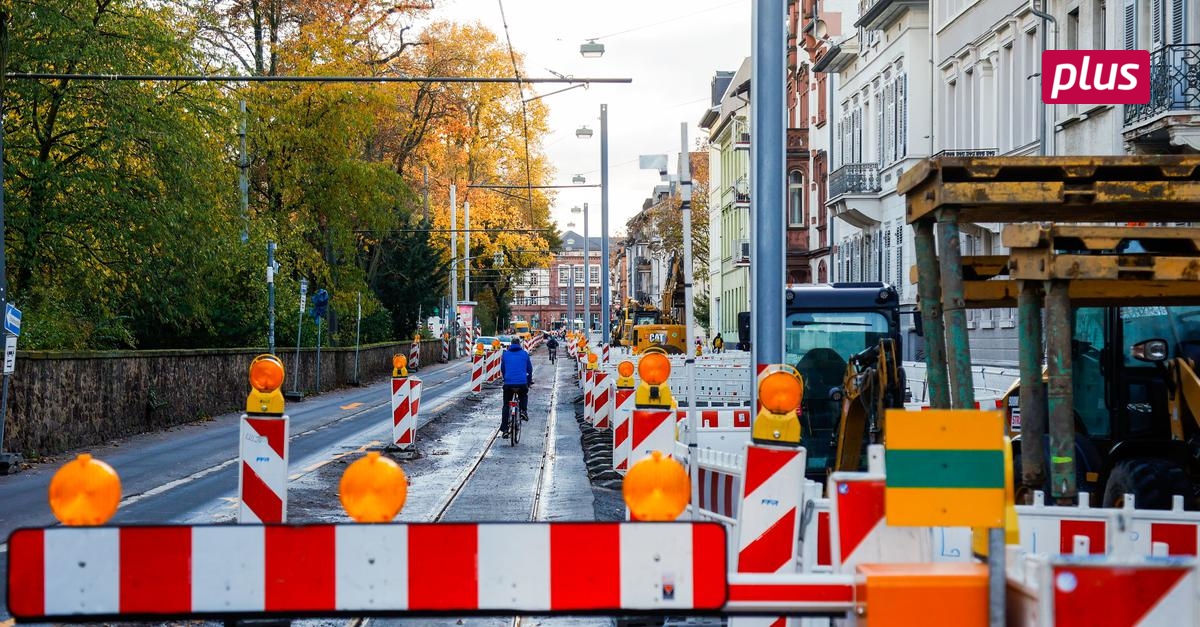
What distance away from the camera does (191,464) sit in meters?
20.3

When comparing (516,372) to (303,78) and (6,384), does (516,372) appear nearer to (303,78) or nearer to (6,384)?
(303,78)

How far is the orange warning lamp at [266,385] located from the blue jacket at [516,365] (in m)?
17.0

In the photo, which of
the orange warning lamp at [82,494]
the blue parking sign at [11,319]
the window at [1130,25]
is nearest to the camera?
the orange warning lamp at [82,494]

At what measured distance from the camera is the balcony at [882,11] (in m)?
41.2

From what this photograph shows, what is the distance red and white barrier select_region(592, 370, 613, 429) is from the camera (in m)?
25.3

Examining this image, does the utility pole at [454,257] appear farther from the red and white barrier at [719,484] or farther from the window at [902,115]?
the red and white barrier at [719,484]

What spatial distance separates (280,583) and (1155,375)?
8.20 meters

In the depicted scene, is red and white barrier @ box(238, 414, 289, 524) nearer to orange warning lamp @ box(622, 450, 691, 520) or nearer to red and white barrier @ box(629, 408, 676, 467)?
red and white barrier @ box(629, 408, 676, 467)

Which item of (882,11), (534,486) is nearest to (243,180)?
(882,11)

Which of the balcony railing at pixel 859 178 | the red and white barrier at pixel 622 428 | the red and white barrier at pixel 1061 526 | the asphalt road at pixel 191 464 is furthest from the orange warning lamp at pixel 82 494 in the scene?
the balcony railing at pixel 859 178

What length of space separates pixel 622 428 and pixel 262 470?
8176 millimetres

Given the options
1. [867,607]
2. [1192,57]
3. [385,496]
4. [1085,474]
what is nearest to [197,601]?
[385,496]

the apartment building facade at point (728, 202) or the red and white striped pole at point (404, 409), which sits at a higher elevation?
the apartment building facade at point (728, 202)

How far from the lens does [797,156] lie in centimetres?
6144
